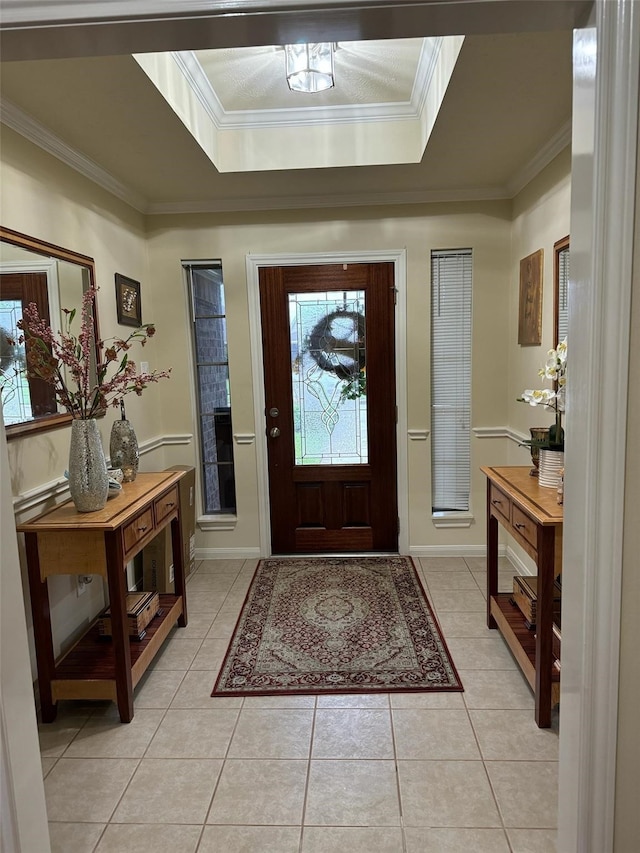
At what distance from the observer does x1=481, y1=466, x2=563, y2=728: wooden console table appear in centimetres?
189

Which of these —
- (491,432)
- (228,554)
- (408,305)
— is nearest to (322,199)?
(408,305)

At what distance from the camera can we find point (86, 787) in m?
1.74

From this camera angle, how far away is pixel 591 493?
3.44 feet

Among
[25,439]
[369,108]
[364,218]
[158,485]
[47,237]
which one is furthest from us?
[364,218]

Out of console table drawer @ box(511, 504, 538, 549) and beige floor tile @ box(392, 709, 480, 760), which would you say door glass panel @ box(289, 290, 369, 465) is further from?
beige floor tile @ box(392, 709, 480, 760)

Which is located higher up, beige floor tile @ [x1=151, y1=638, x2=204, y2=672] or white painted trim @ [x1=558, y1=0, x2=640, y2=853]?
white painted trim @ [x1=558, y1=0, x2=640, y2=853]

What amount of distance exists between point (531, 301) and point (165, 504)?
234cm

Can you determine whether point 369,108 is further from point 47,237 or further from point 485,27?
point 485,27

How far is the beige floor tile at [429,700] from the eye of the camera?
6.85ft

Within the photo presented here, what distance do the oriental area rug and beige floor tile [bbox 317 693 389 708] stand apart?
3cm

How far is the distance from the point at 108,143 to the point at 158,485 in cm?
165

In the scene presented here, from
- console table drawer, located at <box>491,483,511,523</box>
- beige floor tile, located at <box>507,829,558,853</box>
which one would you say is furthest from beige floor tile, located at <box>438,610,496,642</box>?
beige floor tile, located at <box>507,829,558,853</box>

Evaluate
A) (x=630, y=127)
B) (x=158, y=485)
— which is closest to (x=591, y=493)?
(x=630, y=127)

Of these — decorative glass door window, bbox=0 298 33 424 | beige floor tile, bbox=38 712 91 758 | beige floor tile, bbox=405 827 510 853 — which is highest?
decorative glass door window, bbox=0 298 33 424
